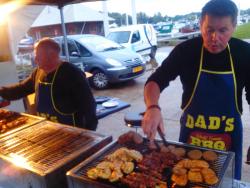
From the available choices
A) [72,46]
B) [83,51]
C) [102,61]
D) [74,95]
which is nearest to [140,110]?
[74,95]

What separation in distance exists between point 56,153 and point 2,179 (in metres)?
0.38

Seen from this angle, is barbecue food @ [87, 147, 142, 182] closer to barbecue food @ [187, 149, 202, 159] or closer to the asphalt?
barbecue food @ [187, 149, 202, 159]

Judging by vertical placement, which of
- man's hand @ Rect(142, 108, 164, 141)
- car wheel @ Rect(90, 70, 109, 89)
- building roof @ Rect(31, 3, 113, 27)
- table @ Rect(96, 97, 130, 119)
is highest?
building roof @ Rect(31, 3, 113, 27)

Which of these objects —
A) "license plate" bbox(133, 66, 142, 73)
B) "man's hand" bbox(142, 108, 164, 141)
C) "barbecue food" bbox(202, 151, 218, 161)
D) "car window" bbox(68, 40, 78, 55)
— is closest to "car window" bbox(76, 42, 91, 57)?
"car window" bbox(68, 40, 78, 55)

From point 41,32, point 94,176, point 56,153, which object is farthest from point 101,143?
point 41,32

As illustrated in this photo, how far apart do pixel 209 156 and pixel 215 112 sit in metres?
0.42

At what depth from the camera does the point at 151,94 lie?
1634 millimetres

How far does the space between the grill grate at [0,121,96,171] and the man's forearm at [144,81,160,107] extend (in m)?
0.43

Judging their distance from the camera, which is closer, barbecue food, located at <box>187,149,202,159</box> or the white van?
barbecue food, located at <box>187,149,202,159</box>

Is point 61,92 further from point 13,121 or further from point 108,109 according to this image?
point 108,109

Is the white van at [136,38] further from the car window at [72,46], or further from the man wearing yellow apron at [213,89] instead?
the man wearing yellow apron at [213,89]

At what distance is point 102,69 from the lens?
832 centimetres

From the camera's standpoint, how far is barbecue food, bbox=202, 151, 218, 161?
132 centimetres

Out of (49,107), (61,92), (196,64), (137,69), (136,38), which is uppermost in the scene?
(136,38)
